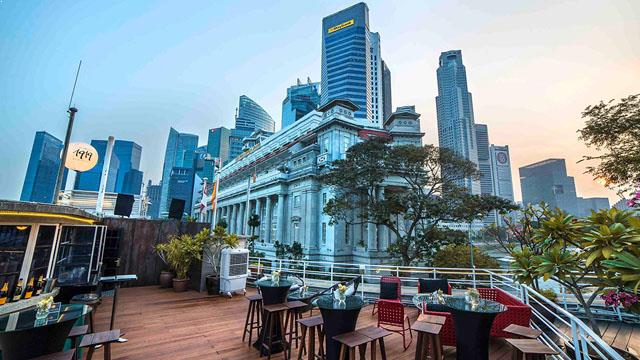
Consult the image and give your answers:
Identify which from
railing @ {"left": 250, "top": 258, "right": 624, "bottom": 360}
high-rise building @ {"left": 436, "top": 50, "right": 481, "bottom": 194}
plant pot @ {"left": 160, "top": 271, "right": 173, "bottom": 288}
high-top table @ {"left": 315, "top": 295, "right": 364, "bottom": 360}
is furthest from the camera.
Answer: high-rise building @ {"left": 436, "top": 50, "right": 481, "bottom": 194}

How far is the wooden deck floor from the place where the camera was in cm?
412

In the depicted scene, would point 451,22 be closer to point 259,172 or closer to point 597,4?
point 597,4

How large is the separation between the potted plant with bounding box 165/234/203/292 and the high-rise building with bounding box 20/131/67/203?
690 centimetres

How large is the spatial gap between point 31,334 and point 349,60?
76.0 meters

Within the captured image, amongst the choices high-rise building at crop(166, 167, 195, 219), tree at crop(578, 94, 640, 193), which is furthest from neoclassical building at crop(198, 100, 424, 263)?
high-rise building at crop(166, 167, 195, 219)

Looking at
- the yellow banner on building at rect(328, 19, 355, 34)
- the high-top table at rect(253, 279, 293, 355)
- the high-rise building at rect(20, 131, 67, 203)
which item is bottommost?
the high-top table at rect(253, 279, 293, 355)

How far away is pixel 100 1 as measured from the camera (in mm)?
10945

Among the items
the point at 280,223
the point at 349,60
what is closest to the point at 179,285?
the point at 280,223

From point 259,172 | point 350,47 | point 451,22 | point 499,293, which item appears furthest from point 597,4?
point 350,47

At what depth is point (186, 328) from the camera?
5.20m

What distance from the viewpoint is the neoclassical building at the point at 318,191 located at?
25.7 metres

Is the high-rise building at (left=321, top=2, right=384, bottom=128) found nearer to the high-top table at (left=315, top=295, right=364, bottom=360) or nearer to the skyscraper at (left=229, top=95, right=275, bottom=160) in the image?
the skyscraper at (left=229, top=95, right=275, bottom=160)

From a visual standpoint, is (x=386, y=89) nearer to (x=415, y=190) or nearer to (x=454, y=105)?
(x=454, y=105)

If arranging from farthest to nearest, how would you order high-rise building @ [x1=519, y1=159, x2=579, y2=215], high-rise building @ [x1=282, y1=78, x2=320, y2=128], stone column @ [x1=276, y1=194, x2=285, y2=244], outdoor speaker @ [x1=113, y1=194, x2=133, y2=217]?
high-rise building @ [x1=282, y1=78, x2=320, y2=128] → high-rise building @ [x1=519, y1=159, x2=579, y2=215] → stone column @ [x1=276, y1=194, x2=285, y2=244] → outdoor speaker @ [x1=113, y1=194, x2=133, y2=217]
